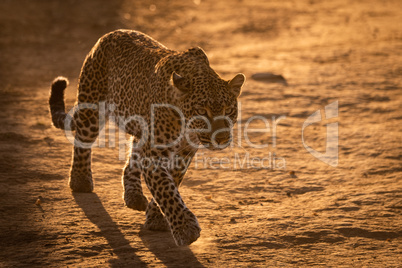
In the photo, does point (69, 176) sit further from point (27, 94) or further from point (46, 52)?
point (46, 52)

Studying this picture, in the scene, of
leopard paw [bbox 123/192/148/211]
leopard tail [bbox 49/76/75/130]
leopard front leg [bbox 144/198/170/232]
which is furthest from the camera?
leopard tail [bbox 49/76/75/130]

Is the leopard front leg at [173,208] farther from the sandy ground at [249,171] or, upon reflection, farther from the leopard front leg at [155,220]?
the leopard front leg at [155,220]

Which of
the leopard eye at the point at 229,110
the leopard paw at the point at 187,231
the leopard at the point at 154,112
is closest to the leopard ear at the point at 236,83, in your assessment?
the leopard at the point at 154,112

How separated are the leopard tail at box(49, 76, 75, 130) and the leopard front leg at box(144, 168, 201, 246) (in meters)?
1.97

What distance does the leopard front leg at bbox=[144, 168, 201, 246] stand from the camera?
5.80m

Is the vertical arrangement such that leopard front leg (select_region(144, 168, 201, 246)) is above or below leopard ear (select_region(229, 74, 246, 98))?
below

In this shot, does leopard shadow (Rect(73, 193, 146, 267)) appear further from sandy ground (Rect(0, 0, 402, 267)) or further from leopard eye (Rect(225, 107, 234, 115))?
leopard eye (Rect(225, 107, 234, 115))

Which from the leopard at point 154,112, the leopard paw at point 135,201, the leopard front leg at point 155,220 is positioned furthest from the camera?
the leopard paw at point 135,201

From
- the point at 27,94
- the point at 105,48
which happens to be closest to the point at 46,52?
the point at 27,94

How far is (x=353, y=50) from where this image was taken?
1475 cm

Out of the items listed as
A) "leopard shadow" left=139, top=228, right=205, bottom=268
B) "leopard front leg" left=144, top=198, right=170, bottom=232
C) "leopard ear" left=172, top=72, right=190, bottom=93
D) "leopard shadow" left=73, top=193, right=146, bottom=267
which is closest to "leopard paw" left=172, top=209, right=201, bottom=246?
"leopard shadow" left=139, top=228, right=205, bottom=268

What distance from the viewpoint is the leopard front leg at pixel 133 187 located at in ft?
22.8

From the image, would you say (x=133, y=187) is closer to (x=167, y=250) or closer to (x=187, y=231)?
(x=167, y=250)

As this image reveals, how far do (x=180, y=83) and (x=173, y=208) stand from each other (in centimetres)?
114
